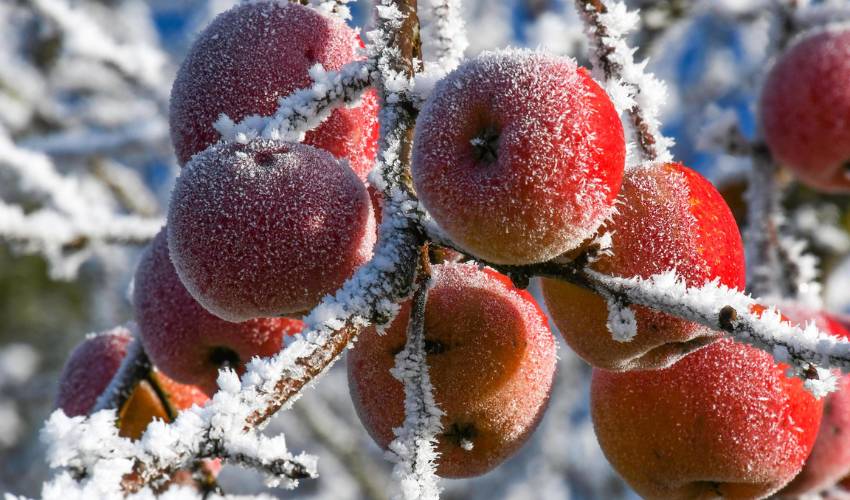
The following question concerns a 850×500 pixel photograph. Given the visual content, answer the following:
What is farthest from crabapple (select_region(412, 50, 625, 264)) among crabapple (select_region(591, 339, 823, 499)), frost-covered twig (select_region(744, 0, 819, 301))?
frost-covered twig (select_region(744, 0, 819, 301))

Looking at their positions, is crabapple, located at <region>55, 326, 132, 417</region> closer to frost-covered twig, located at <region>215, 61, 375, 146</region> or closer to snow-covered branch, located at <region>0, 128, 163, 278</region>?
snow-covered branch, located at <region>0, 128, 163, 278</region>

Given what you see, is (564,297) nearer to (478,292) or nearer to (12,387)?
(478,292)

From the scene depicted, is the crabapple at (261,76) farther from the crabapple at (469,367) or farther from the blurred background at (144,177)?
the crabapple at (469,367)

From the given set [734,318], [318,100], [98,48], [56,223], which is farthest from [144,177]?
[734,318]

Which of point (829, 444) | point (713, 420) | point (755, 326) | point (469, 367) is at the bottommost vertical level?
point (829, 444)

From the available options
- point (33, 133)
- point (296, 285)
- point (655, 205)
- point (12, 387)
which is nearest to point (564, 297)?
point (655, 205)

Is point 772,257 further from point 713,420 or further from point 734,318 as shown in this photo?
point 734,318
